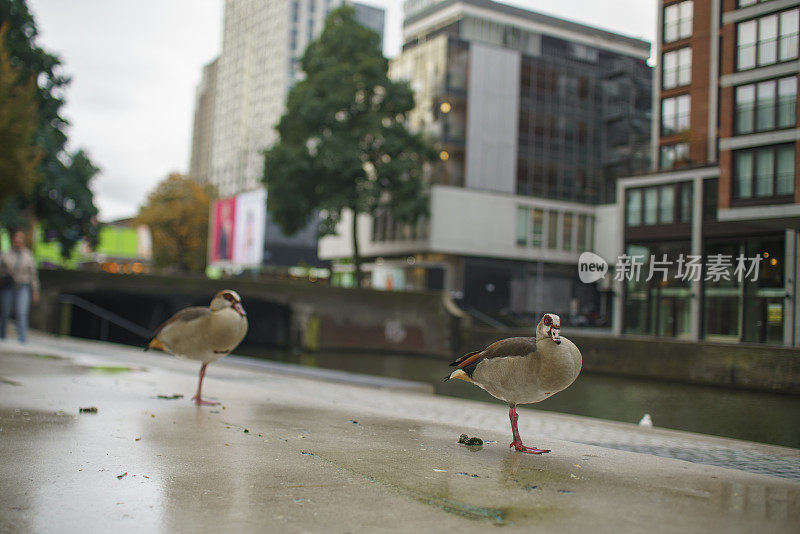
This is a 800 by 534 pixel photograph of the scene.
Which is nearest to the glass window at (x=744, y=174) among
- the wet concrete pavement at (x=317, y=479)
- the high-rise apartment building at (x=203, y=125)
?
the wet concrete pavement at (x=317, y=479)

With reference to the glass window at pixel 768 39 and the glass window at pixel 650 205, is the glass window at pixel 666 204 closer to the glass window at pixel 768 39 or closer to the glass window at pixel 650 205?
the glass window at pixel 650 205

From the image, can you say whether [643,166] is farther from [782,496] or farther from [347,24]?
[782,496]

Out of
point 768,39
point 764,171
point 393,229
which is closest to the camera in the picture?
point 764,171

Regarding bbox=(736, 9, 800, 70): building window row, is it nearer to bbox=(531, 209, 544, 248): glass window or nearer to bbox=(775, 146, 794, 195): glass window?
bbox=(775, 146, 794, 195): glass window

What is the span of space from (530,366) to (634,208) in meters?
29.0

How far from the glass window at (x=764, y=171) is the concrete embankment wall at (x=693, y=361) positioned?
2.81 metres

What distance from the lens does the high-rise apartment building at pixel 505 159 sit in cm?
5103

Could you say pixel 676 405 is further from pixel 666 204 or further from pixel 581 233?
pixel 581 233

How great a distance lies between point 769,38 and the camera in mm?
13125

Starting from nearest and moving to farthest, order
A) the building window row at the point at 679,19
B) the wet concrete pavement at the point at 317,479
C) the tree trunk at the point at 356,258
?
the wet concrete pavement at the point at 317,479 → the building window row at the point at 679,19 → the tree trunk at the point at 356,258

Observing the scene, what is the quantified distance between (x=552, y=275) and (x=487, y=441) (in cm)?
3875

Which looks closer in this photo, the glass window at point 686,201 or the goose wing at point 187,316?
the goose wing at point 187,316

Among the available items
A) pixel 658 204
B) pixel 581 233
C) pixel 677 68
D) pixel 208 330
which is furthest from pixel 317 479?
pixel 581 233

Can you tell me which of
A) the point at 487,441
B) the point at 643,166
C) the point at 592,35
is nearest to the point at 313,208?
the point at 643,166
